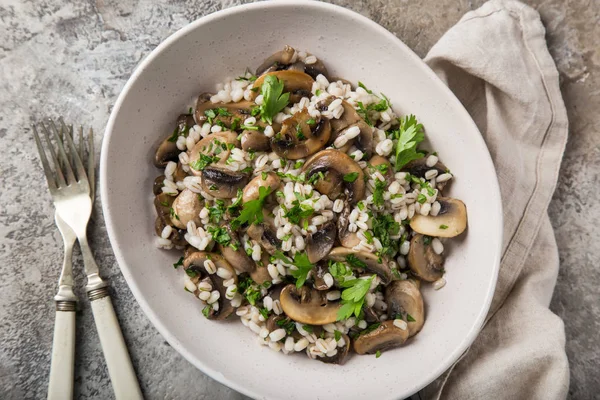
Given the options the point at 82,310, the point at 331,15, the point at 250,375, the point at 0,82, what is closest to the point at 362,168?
the point at 331,15

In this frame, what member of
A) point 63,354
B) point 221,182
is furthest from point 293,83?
point 63,354

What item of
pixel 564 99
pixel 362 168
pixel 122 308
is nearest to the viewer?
pixel 362 168

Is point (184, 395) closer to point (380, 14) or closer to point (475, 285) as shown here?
point (475, 285)

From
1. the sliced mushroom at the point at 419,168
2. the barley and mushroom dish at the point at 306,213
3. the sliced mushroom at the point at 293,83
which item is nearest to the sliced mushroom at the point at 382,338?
the barley and mushroom dish at the point at 306,213

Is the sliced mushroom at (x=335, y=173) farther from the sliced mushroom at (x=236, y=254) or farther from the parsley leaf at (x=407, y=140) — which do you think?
the sliced mushroom at (x=236, y=254)

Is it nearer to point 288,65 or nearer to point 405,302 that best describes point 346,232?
point 405,302

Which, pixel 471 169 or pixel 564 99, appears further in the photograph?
pixel 564 99

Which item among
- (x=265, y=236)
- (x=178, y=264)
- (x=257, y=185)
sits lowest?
(x=178, y=264)
